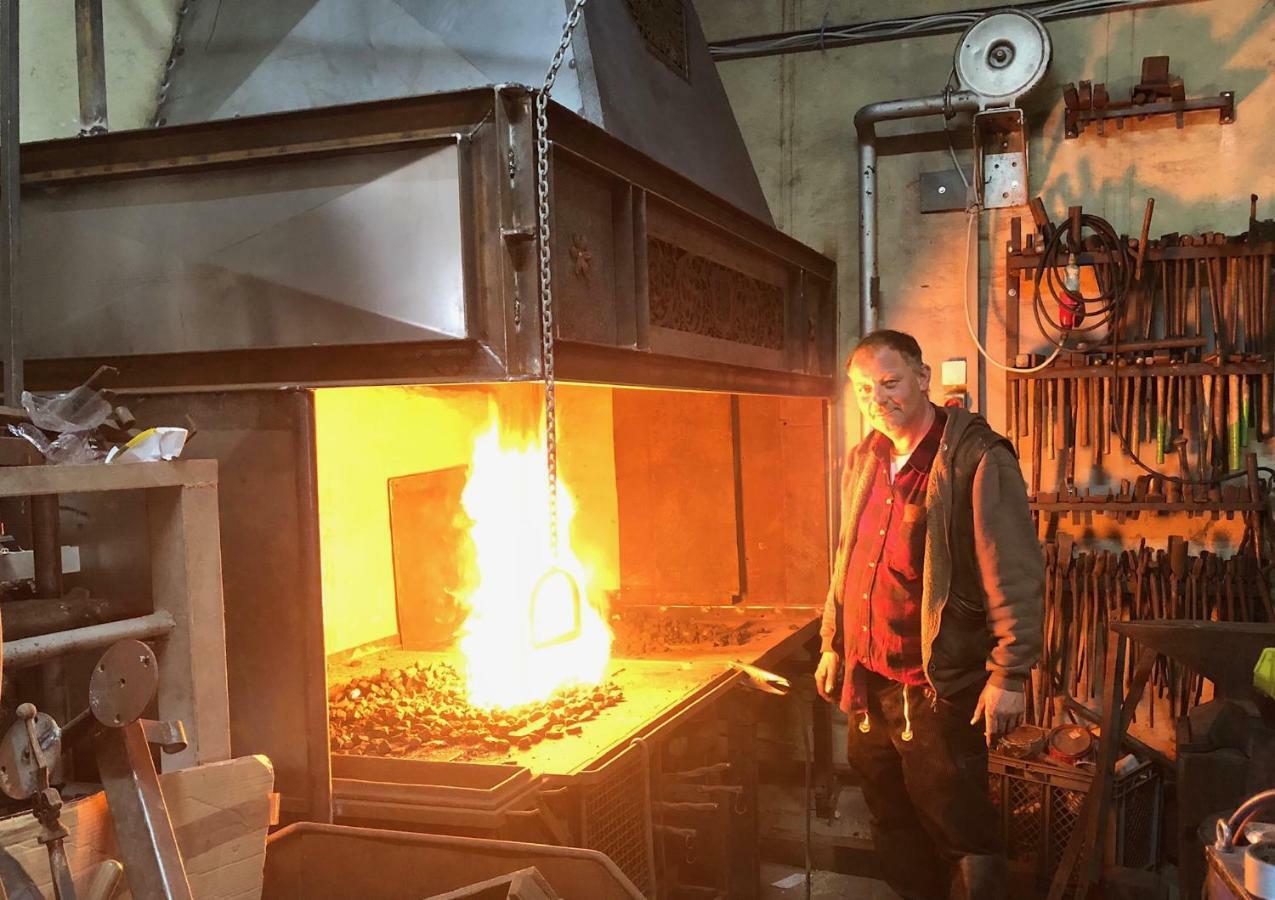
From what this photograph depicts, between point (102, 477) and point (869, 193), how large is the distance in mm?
4699

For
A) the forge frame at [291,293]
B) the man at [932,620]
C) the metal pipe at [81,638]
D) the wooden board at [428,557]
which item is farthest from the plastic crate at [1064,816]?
the metal pipe at [81,638]

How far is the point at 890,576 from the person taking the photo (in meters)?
3.87

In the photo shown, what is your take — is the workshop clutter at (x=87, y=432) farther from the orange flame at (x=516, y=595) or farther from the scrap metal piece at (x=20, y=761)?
the orange flame at (x=516, y=595)

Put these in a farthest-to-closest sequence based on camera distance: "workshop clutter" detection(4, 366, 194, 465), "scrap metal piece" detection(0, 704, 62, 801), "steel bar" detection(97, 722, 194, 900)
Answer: "workshop clutter" detection(4, 366, 194, 465)
"steel bar" detection(97, 722, 194, 900)
"scrap metal piece" detection(0, 704, 62, 801)

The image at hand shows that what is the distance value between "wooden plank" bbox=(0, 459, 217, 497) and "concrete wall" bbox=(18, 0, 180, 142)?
2.19m

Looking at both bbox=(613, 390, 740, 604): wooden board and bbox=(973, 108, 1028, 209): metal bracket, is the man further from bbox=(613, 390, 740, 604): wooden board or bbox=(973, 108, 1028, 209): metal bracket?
bbox=(973, 108, 1028, 209): metal bracket

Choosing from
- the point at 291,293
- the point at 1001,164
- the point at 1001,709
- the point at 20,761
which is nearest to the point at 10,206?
the point at 291,293

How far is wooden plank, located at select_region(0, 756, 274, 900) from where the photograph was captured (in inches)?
71.2

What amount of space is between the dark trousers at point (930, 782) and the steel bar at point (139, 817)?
99.9 inches

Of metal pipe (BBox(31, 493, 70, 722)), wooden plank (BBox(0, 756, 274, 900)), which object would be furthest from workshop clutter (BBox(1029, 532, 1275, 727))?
metal pipe (BBox(31, 493, 70, 722))

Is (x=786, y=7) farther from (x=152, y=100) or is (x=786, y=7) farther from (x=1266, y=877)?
(x=1266, y=877)

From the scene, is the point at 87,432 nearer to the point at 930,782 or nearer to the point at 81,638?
the point at 81,638

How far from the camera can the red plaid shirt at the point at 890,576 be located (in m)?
3.81

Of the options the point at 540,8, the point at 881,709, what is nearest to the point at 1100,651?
the point at 881,709
